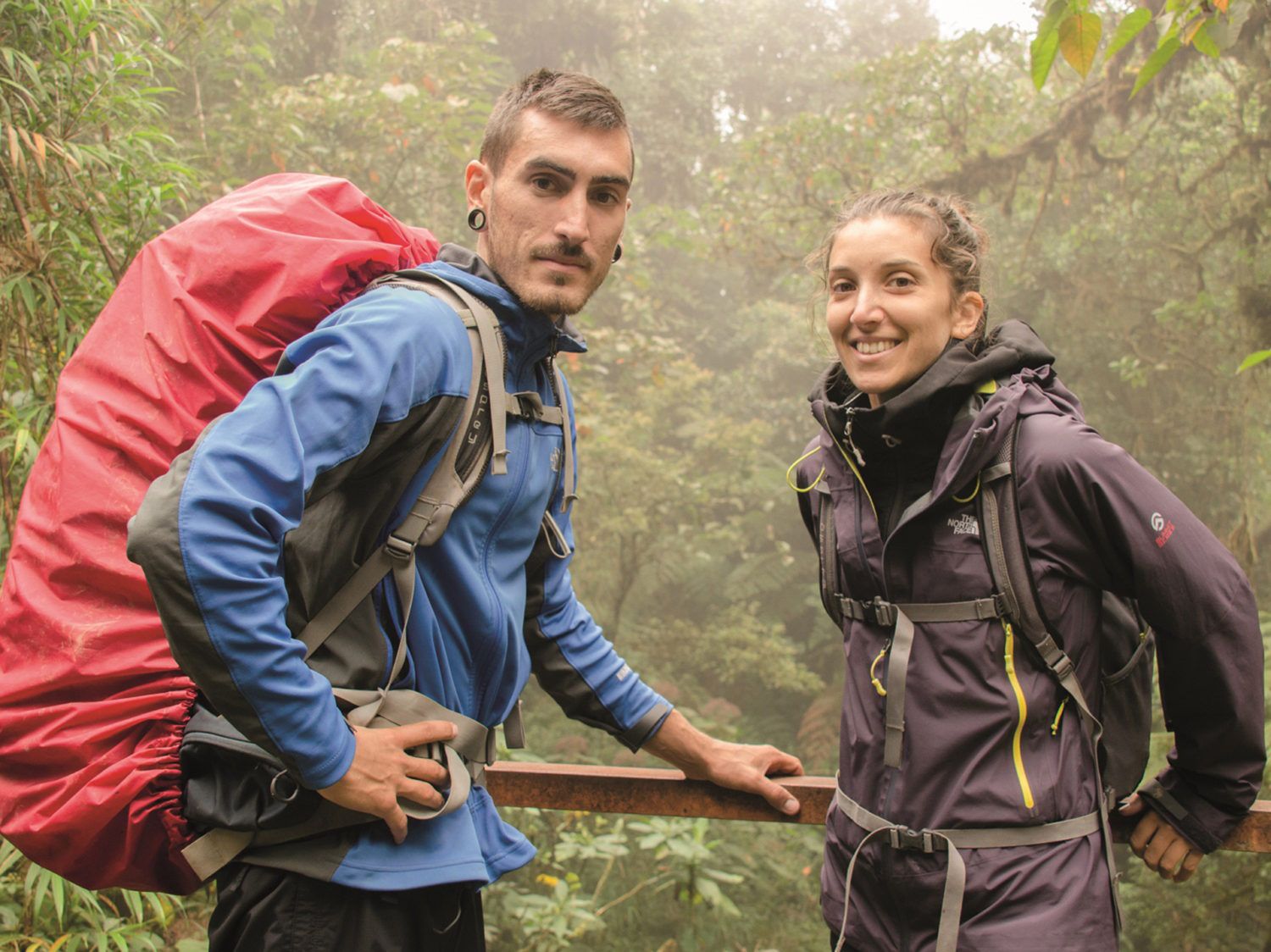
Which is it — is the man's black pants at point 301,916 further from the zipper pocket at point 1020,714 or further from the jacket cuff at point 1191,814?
the jacket cuff at point 1191,814

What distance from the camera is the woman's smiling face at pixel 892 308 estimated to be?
168 centimetres

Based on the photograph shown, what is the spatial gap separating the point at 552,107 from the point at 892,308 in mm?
675

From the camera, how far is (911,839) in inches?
59.4

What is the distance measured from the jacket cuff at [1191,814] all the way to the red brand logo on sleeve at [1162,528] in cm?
42

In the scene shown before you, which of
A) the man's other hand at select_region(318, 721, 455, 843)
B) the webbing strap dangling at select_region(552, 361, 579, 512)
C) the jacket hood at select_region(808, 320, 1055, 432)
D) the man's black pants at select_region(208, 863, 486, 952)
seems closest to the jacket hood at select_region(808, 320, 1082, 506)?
the jacket hood at select_region(808, 320, 1055, 432)

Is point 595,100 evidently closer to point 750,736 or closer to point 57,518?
point 57,518

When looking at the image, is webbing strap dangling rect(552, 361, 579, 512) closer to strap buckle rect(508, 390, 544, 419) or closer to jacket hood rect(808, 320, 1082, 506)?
strap buckle rect(508, 390, 544, 419)

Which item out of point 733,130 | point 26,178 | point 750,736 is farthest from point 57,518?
point 733,130

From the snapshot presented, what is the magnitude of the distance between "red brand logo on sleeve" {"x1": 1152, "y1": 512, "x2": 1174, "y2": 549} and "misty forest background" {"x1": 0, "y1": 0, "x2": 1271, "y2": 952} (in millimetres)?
571

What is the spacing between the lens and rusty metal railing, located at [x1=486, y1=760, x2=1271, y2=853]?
192 centimetres

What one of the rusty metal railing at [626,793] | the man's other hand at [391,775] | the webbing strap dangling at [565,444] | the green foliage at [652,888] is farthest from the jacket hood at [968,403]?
the green foliage at [652,888]

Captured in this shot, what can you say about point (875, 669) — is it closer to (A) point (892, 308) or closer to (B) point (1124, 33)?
(A) point (892, 308)

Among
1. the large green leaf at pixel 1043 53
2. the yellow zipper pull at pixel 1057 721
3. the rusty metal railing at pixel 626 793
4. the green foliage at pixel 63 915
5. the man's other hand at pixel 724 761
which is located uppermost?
the large green leaf at pixel 1043 53

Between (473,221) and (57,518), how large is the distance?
82 cm
